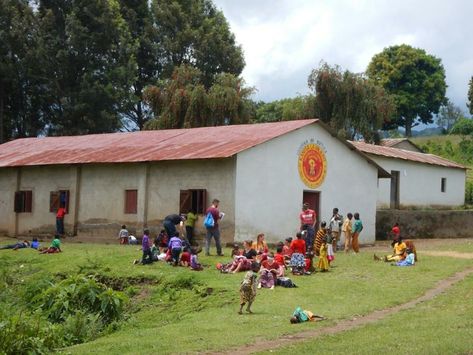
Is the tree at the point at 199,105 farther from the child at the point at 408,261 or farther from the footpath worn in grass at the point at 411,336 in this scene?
the footpath worn in grass at the point at 411,336

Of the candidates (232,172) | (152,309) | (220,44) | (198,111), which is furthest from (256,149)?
(220,44)

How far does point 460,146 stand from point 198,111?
22.0m

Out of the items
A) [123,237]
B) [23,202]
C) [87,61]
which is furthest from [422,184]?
[87,61]

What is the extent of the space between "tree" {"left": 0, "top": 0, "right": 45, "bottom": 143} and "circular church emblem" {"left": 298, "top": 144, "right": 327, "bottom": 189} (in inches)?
1049

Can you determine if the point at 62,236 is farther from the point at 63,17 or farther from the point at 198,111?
the point at 63,17

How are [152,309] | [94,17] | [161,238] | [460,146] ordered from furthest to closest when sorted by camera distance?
[460,146] → [94,17] → [161,238] → [152,309]

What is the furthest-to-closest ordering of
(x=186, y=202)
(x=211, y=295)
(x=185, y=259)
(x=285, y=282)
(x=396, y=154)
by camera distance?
(x=396, y=154) → (x=186, y=202) → (x=185, y=259) → (x=285, y=282) → (x=211, y=295)

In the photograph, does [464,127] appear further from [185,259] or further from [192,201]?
[185,259]

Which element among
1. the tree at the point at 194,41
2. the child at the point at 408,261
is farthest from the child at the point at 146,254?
the tree at the point at 194,41

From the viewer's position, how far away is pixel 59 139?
1401 inches

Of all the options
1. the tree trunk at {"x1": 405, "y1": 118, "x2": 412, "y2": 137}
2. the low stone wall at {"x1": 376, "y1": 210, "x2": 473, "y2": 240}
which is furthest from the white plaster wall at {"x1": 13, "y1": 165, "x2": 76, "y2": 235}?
the tree trunk at {"x1": 405, "y1": 118, "x2": 412, "y2": 137}

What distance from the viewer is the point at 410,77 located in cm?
6700

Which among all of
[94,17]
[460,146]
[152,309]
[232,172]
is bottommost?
[152,309]

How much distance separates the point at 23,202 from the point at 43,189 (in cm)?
128
